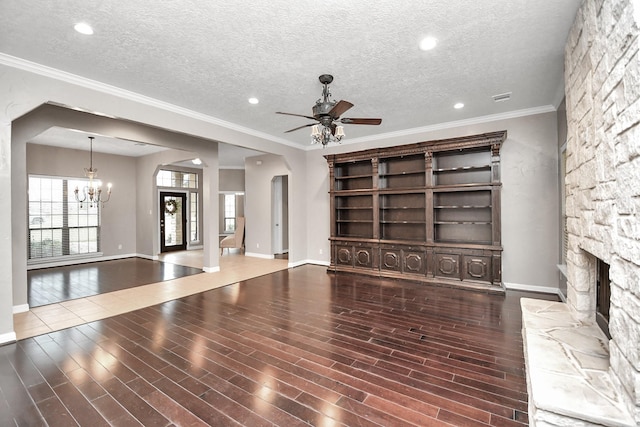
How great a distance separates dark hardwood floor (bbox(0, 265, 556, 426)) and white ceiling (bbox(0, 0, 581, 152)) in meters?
3.01

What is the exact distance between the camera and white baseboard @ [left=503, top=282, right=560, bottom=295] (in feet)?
15.3

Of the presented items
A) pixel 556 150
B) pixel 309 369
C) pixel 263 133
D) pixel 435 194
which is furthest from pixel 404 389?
pixel 263 133

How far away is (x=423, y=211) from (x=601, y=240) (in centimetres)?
386

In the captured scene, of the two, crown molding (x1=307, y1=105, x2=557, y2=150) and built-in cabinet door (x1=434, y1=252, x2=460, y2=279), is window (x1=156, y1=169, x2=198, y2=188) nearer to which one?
crown molding (x1=307, y1=105, x2=557, y2=150)

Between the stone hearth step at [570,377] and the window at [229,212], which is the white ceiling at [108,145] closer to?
the window at [229,212]

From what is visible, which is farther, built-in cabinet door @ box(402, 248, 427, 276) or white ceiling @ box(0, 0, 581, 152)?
built-in cabinet door @ box(402, 248, 427, 276)

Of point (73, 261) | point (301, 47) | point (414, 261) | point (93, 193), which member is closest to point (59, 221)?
point (73, 261)

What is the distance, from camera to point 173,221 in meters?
9.93

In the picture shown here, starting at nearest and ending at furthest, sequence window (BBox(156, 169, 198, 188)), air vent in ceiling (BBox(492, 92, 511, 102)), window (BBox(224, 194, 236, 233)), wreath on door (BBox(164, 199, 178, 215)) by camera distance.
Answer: air vent in ceiling (BBox(492, 92, 511, 102))
window (BBox(156, 169, 198, 188))
wreath on door (BBox(164, 199, 178, 215))
window (BBox(224, 194, 236, 233))

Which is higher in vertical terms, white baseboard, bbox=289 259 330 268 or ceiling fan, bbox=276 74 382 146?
ceiling fan, bbox=276 74 382 146

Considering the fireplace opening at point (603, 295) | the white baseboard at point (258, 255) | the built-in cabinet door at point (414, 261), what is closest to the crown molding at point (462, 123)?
the built-in cabinet door at point (414, 261)

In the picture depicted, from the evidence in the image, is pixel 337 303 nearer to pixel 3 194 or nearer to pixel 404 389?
pixel 404 389

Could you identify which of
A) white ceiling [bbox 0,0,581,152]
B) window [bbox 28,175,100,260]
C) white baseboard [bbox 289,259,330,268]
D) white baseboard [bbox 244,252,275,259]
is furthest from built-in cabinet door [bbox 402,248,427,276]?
window [bbox 28,175,100,260]

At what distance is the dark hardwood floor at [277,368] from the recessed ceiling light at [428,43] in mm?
3023
